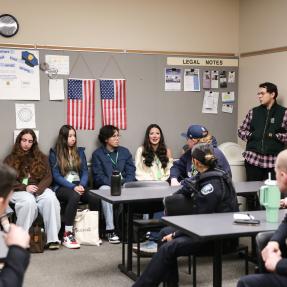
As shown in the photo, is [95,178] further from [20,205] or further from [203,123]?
[203,123]

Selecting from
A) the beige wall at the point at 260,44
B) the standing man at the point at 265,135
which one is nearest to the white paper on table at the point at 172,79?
the beige wall at the point at 260,44

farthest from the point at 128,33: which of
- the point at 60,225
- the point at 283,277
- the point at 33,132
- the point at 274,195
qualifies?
the point at 283,277

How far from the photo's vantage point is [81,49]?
249 inches

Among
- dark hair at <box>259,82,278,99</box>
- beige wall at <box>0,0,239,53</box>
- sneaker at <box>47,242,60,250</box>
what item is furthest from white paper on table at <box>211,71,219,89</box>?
sneaker at <box>47,242,60,250</box>

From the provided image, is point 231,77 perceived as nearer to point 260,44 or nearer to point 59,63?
point 260,44

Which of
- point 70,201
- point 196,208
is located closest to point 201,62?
point 70,201

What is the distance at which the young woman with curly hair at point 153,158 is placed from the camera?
631 centimetres

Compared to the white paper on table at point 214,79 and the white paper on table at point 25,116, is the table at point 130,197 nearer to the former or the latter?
the white paper on table at point 25,116

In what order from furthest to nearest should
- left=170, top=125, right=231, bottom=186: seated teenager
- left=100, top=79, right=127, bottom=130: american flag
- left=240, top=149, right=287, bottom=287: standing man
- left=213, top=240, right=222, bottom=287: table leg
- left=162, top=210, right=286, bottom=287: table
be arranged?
left=100, top=79, right=127, bottom=130: american flag < left=170, top=125, right=231, bottom=186: seated teenager < left=213, top=240, right=222, bottom=287: table leg < left=162, top=210, right=286, bottom=287: table < left=240, top=149, right=287, bottom=287: standing man

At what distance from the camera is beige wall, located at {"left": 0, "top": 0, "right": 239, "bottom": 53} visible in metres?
6.12

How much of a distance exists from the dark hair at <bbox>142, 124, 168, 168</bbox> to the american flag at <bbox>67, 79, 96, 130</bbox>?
0.66 m

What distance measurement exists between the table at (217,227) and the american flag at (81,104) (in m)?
3.16

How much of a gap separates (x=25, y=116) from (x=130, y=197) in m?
2.32

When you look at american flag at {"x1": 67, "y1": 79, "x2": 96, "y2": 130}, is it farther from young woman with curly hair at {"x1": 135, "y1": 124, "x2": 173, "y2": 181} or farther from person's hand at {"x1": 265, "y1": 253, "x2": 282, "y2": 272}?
person's hand at {"x1": 265, "y1": 253, "x2": 282, "y2": 272}
